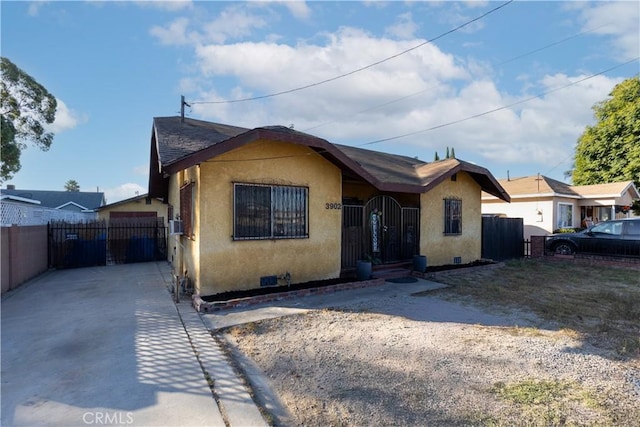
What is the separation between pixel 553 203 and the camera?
1827 centimetres

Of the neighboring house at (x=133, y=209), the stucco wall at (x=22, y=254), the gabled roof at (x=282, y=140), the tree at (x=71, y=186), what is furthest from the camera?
the tree at (x=71, y=186)

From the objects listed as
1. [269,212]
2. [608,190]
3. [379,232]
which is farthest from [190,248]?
[608,190]

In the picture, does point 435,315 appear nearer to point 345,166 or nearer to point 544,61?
point 345,166

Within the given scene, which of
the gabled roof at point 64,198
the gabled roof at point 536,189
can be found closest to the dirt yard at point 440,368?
the gabled roof at point 536,189

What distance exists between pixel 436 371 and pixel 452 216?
866cm

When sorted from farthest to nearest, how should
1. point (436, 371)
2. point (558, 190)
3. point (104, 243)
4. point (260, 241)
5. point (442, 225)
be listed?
point (558, 190)
point (104, 243)
point (442, 225)
point (260, 241)
point (436, 371)

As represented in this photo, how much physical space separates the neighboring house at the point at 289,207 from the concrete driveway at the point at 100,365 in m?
1.70

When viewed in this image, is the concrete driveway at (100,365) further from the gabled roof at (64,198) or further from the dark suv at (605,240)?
the gabled roof at (64,198)

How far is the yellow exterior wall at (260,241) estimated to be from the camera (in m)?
6.88

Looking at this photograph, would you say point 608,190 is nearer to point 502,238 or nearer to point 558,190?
point 558,190

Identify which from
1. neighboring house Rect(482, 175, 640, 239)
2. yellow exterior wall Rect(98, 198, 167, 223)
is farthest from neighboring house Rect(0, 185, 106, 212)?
neighboring house Rect(482, 175, 640, 239)

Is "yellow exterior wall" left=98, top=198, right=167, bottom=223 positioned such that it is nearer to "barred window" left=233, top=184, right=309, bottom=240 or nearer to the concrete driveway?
the concrete driveway

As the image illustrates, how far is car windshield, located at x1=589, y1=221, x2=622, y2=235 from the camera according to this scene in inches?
489

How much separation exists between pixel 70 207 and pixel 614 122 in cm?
4527
